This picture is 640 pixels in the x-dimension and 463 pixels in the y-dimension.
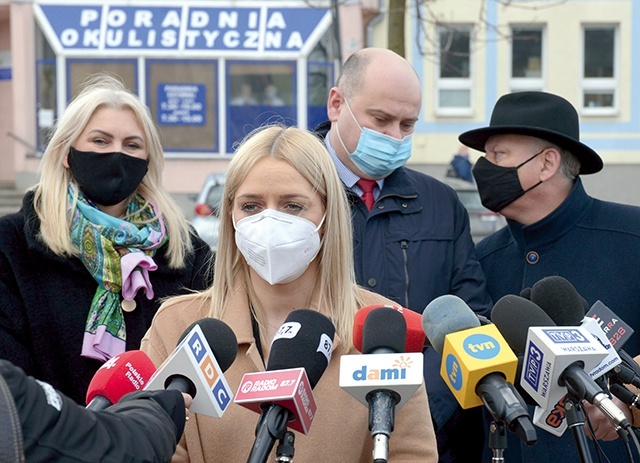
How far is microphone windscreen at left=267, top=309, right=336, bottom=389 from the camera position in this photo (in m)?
2.54

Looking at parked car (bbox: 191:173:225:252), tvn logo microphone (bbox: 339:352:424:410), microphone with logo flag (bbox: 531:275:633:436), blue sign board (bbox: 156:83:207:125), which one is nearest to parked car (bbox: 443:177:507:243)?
parked car (bbox: 191:173:225:252)

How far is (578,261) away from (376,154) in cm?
95

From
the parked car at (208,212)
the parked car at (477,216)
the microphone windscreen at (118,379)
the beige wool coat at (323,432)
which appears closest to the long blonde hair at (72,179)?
the beige wool coat at (323,432)

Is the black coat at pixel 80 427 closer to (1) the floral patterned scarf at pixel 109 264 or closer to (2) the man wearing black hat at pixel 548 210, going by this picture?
(1) the floral patterned scarf at pixel 109 264

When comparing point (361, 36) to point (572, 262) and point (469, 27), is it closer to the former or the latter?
point (469, 27)

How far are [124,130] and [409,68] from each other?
1.28 meters

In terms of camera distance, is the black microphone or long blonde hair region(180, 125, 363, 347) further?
long blonde hair region(180, 125, 363, 347)

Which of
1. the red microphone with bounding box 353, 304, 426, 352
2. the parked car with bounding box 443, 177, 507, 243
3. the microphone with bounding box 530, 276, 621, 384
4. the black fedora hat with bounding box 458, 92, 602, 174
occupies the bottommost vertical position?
the parked car with bounding box 443, 177, 507, 243

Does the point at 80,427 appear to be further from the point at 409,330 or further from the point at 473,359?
the point at 409,330

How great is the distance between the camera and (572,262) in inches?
162

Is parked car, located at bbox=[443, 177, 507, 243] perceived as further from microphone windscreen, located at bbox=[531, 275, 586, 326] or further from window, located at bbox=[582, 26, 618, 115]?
microphone windscreen, located at bbox=[531, 275, 586, 326]

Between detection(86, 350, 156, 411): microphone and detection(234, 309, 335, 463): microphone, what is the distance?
29 centimetres

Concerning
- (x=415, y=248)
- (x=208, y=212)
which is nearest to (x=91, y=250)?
(x=415, y=248)

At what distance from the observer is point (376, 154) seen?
14.2 feet
